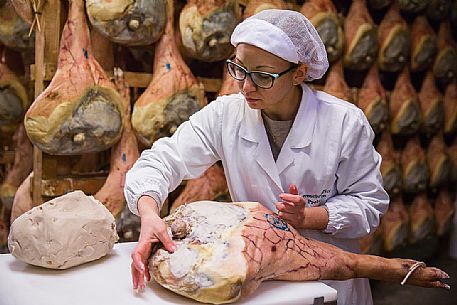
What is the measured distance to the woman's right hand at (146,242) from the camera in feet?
5.58

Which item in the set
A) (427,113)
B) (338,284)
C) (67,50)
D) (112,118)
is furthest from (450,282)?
(67,50)

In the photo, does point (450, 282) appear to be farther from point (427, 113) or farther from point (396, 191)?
point (427, 113)

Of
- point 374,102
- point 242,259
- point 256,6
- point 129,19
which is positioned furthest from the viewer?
point 374,102

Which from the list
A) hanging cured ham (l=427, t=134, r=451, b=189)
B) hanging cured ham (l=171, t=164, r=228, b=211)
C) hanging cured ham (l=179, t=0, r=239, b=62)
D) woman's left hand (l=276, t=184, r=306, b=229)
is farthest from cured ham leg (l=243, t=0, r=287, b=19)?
hanging cured ham (l=427, t=134, r=451, b=189)

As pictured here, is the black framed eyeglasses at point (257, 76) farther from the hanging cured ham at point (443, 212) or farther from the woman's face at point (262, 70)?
the hanging cured ham at point (443, 212)

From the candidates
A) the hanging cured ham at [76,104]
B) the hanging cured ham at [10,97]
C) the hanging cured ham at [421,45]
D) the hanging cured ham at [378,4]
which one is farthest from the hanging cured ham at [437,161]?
the hanging cured ham at [10,97]

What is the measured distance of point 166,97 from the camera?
307 centimetres

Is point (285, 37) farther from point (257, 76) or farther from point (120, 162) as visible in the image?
point (120, 162)

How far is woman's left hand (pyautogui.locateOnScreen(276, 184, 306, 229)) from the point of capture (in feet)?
6.28

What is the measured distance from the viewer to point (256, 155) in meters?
2.31

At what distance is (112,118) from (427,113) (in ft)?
9.31

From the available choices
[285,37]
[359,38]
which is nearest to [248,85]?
[285,37]

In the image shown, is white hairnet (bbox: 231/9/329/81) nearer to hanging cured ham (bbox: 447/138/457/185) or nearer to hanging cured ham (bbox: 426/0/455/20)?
hanging cured ham (bbox: 426/0/455/20)

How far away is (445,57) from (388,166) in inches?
44.4
